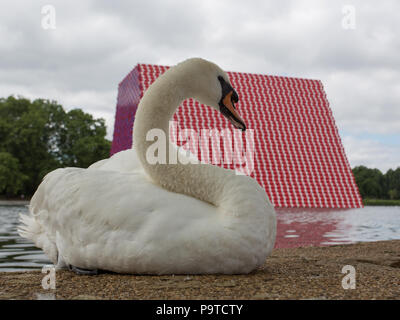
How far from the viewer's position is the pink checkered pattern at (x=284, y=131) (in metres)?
26.7

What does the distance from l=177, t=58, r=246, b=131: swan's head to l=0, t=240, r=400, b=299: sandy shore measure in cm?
123

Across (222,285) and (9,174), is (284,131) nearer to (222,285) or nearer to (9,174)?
(9,174)

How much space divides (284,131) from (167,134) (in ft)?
84.7

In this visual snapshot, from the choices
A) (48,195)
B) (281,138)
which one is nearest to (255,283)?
(48,195)

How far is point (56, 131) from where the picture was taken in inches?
1895

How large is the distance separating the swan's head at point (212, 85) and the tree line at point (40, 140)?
38456mm

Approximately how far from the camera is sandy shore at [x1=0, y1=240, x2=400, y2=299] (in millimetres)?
2816

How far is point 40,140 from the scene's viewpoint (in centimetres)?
4597

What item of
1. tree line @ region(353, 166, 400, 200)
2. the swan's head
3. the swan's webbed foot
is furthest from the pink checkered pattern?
tree line @ region(353, 166, 400, 200)

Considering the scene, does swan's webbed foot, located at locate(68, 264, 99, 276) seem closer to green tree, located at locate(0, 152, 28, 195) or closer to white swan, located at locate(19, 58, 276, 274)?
white swan, located at locate(19, 58, 276, 274)

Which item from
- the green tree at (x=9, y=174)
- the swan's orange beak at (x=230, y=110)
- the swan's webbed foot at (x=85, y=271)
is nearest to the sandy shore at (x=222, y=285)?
the swan's webbed foot at (x=85, y=271)

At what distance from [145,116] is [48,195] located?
3.62 ft

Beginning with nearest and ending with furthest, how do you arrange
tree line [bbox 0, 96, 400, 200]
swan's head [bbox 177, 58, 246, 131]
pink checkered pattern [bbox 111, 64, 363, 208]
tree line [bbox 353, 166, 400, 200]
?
swan's head [bbox 177, 58, 246, 131] < pink checkered pattern [bbox 111, 64, 363, 208] < tree line [bbox 0, 96, 400, 200] < tree line [bbox 353, 166, 400, 200]

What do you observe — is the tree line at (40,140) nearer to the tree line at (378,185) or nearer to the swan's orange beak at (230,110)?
the tree line at (378,185)
